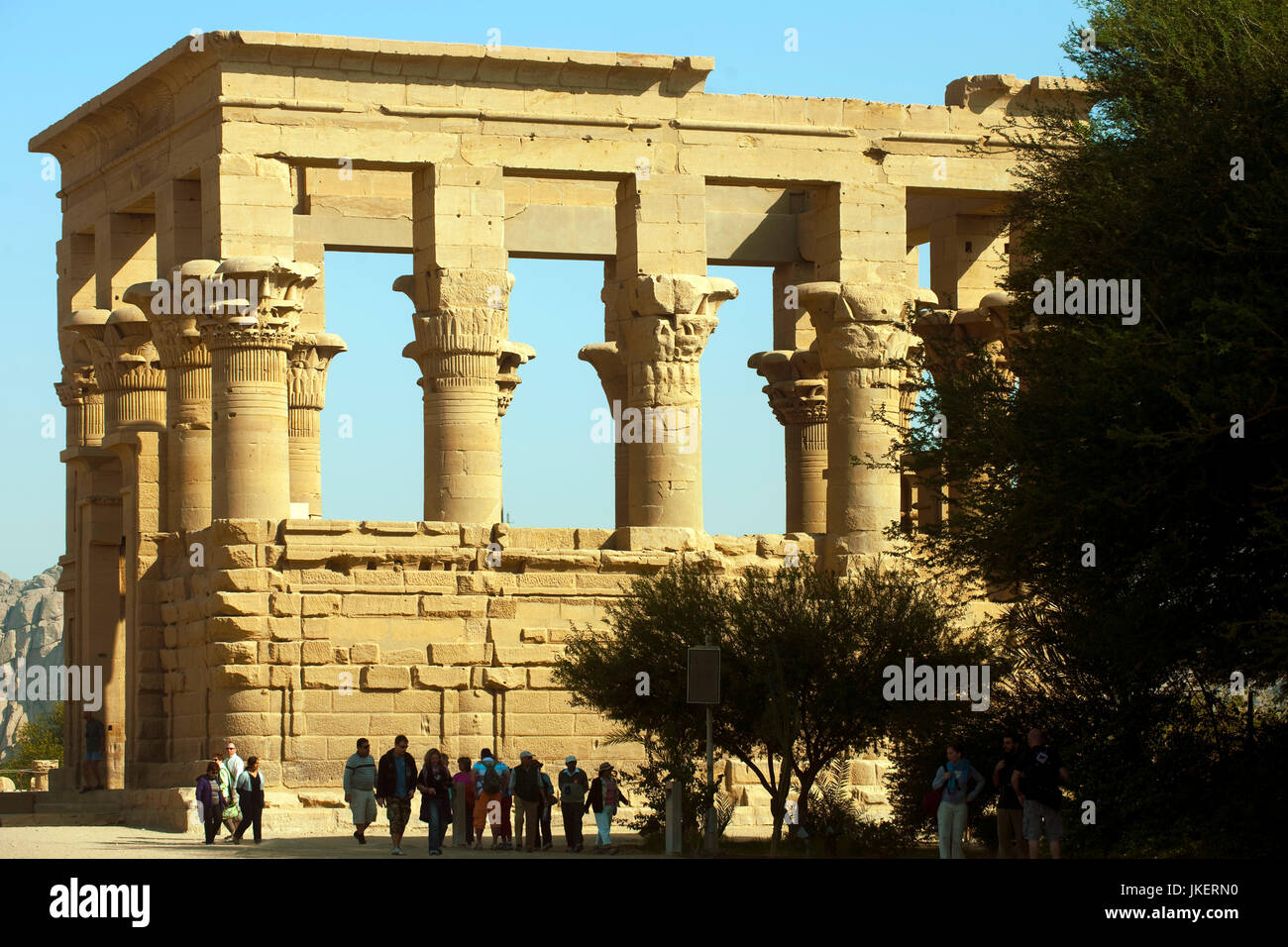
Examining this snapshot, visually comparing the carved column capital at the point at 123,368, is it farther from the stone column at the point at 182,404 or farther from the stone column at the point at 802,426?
the stone column at the point at 802,426

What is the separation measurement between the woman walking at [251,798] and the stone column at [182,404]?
8.03m

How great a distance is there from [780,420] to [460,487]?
946 centimetres

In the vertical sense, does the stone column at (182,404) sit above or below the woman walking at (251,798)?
above

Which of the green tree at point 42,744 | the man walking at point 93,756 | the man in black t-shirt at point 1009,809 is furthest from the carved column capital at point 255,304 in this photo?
the green tree at point 42,744

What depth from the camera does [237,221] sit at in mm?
33906

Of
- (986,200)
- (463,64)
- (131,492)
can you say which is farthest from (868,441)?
(131,492)

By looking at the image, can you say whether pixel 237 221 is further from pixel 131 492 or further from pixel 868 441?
pixel 868 441

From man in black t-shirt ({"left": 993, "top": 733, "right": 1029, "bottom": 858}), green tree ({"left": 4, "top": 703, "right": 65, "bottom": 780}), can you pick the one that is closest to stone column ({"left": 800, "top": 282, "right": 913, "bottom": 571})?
man in black t-shirt ({"left": 993, "top": 733, "right": 1029, "bottom": 858})

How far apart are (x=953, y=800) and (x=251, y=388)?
13.4m

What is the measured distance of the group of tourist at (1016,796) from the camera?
23.8 meters

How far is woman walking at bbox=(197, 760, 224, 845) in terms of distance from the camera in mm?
28938

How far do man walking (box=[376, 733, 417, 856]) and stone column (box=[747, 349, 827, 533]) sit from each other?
14890 millimetres

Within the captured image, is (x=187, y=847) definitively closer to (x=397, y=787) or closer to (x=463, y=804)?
(x=397, y=787)

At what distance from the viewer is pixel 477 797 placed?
30.0 m
